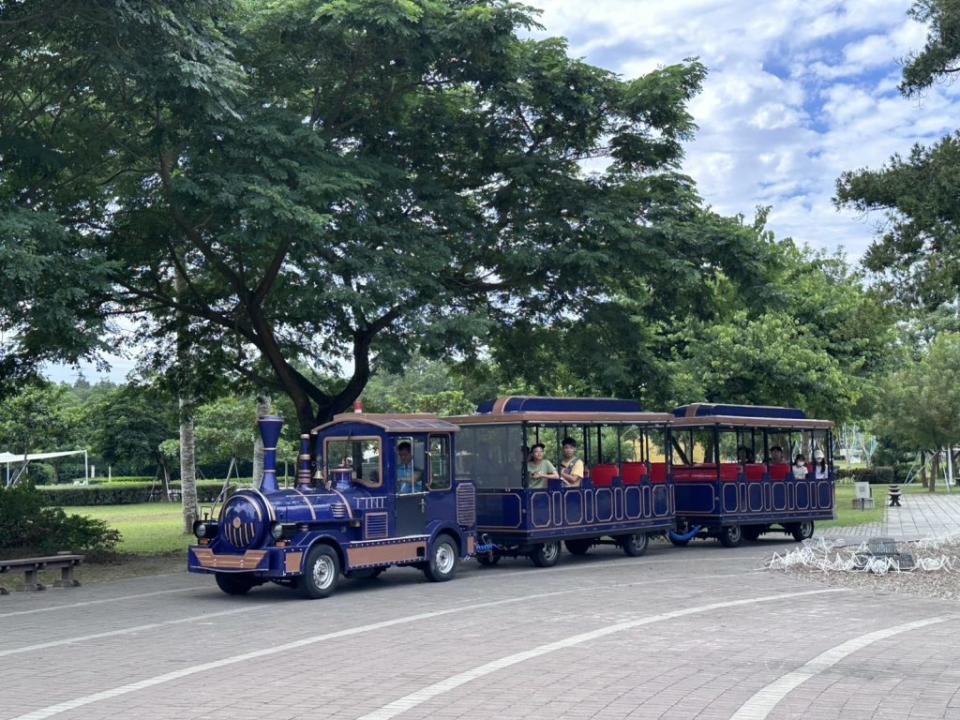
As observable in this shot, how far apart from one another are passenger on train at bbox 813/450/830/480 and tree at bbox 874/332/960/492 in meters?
30.2

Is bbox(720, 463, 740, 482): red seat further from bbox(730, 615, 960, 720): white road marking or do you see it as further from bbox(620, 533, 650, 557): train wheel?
bbox(730, 615, 960, 720): white road marking

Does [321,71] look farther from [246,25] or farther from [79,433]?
[79,433]

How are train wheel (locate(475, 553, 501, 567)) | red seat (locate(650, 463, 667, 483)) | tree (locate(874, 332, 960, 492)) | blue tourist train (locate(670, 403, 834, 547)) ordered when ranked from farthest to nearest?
tree (locate(874, 332, 960, 492))
blue tourist train (locate(670, 403, 834, 547))
red seat (locate(650, 463, 667, 483))
train wheel (locate(475, 553, 501, 567))

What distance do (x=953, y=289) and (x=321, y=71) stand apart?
35.6 ft

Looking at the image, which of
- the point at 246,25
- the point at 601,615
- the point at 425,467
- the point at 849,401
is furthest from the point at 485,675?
the point at 849,401

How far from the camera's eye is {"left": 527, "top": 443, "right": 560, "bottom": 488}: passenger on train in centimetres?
1948

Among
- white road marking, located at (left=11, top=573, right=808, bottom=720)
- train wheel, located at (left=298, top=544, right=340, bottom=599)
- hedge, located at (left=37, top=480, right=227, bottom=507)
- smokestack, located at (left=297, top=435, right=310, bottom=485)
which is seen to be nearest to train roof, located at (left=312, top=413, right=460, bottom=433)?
smokestack, located at (left=297, top=435, right=310, bottom=485)

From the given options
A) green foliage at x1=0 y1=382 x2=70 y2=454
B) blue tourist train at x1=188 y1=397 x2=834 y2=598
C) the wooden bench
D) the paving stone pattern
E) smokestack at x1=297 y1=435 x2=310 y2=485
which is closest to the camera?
blue tourist train at x1=188 y1=397 x2=834 y2=598

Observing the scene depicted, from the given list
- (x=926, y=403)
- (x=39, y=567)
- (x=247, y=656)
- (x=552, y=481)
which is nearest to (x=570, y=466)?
(x=552, y=481)

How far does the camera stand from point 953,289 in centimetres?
1784

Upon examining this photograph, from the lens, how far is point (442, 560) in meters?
17.3

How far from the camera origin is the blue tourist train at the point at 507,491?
15305mm

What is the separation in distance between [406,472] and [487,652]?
6614 millimetres

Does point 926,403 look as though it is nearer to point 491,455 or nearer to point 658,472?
point 658,472
